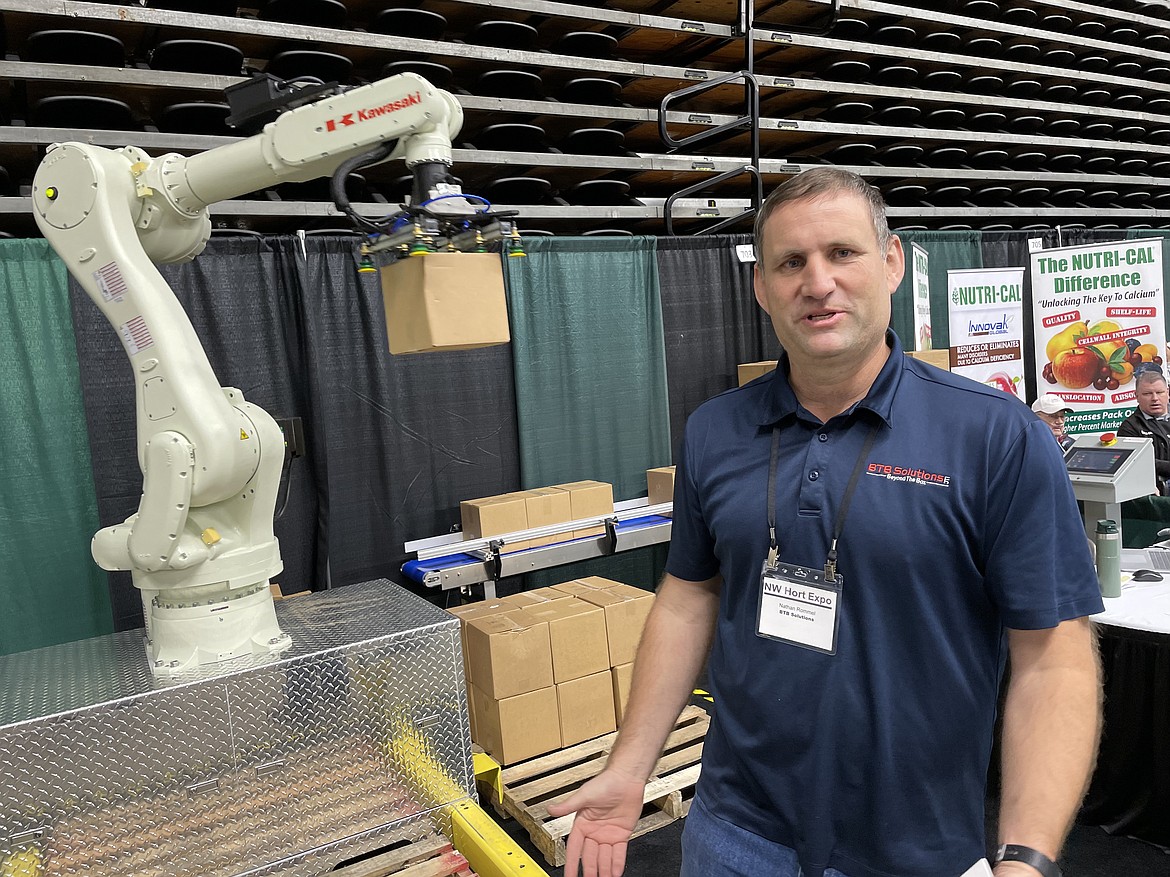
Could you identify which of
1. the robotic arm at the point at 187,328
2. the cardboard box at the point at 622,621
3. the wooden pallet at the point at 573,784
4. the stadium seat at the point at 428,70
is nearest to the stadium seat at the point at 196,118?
the stadium seat at the point at 428,70

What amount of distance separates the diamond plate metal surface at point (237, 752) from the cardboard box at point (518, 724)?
0.81 metres

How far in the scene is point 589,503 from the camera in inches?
166

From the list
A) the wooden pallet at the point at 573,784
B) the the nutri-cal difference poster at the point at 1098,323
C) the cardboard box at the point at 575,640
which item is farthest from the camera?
the the nutri-cal difference poster at the point at 1098,323

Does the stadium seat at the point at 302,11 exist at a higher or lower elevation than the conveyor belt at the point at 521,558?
higher

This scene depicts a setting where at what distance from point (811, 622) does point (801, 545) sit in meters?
0.12

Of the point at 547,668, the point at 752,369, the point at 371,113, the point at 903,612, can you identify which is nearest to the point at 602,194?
the point at 752,369

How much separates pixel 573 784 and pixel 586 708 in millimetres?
303

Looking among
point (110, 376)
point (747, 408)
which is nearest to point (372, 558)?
point (110, 376)

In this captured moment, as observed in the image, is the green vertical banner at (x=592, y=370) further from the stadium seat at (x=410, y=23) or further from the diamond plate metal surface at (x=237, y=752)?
the diamond plate metal surface at (x=237, y=752)

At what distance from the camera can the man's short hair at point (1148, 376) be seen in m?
5.21

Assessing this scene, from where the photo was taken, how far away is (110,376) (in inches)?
A: 140

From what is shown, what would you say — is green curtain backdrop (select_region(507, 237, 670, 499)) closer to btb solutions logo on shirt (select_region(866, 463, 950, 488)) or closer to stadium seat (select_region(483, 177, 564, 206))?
stadium seat (select_region(483, 177, 564, 206))

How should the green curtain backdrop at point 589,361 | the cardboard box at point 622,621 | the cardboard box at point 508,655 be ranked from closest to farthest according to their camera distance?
the cardboard box at point 508,655
the cardboard box at point 622,621
the green curtain backdrop at point 589,361

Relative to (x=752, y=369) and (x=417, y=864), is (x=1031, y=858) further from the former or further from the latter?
(x=752, y=369)
